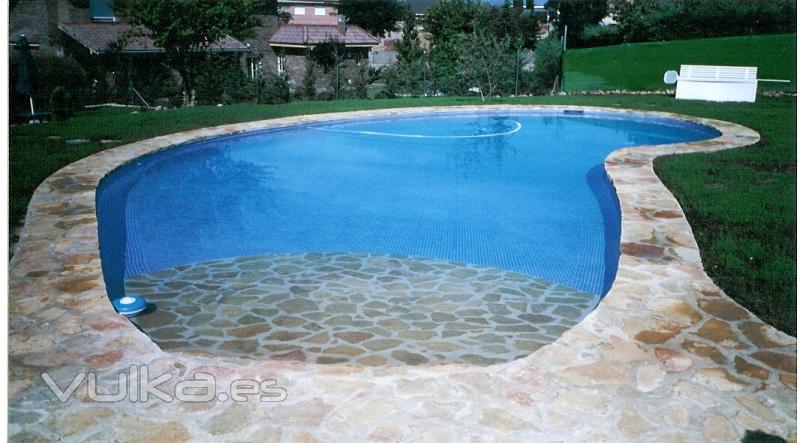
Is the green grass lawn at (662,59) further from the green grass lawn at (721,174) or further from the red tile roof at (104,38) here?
the red tile roof at (104,38)

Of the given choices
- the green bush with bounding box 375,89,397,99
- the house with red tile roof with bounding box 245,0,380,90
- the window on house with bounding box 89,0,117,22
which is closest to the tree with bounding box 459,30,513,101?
the green bush with bounding box 375,89,397,99

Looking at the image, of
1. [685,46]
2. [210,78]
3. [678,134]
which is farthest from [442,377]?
[685,46]

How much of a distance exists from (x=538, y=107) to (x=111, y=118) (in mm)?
11821

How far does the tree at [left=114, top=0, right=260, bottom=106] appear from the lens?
20.8 m

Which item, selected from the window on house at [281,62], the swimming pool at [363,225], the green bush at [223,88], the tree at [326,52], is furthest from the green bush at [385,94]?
the window on house at [281,62]

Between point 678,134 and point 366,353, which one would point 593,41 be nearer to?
point 678,134

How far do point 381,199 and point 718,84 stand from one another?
14668 millimetres

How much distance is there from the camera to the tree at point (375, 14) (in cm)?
5559

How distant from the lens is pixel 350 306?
572 cm

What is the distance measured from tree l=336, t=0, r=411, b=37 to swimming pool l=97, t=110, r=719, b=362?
141 ft

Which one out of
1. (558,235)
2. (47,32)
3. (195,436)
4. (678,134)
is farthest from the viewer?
(47,32)

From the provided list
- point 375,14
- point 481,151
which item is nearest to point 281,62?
point 375,14

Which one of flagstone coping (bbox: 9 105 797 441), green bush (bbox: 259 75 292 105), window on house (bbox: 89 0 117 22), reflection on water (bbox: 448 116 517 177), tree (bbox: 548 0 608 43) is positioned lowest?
flagstone coping (bbox: 9 105 797 441)

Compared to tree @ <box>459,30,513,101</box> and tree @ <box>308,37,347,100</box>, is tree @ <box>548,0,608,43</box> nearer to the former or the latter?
tree @ <box>308,37,347,100</box>
